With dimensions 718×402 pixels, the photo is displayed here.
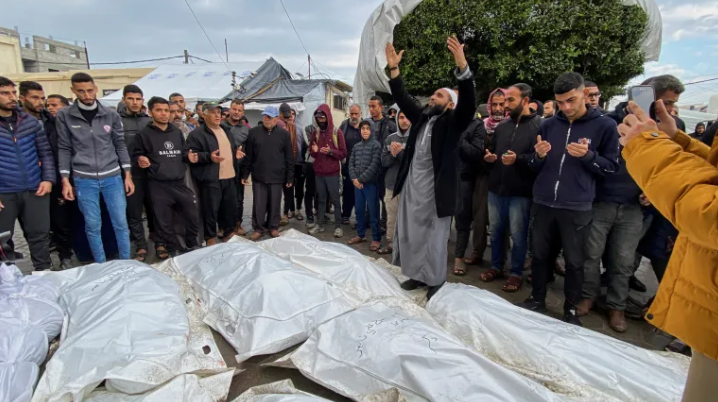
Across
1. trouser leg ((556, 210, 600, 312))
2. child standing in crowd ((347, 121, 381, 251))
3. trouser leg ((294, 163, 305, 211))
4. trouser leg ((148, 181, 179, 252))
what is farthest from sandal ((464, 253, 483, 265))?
trouser leg ((148, 181, 179, 252))

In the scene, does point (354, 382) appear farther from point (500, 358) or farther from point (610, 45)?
point (610, 45)

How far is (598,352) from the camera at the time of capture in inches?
83.5

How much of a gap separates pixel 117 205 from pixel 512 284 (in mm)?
4379

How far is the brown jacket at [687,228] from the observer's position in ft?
3.35

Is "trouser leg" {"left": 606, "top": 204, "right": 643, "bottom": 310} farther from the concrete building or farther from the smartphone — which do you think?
the concrete building

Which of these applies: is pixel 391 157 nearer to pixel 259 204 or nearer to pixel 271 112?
pixel 271 112

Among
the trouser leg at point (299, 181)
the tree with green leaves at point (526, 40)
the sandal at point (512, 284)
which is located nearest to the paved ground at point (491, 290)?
the sandal at point (512, 284)

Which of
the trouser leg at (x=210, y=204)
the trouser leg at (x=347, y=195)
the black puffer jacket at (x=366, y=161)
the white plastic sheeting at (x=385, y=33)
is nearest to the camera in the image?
the trouser leg at (x=210, y=204)

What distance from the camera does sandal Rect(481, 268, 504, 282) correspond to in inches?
157

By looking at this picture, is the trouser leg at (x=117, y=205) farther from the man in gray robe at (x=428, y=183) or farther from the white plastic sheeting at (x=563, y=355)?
the white plastic sheeting at (x=563, y=355)

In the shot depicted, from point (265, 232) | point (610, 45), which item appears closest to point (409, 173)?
point (265, 232)

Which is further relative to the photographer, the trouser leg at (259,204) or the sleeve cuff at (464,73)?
the trouser leg at (259,204)

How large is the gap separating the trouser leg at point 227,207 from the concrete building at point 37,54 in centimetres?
3025

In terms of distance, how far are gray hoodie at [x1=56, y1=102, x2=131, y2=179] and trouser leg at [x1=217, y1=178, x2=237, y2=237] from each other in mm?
1309
